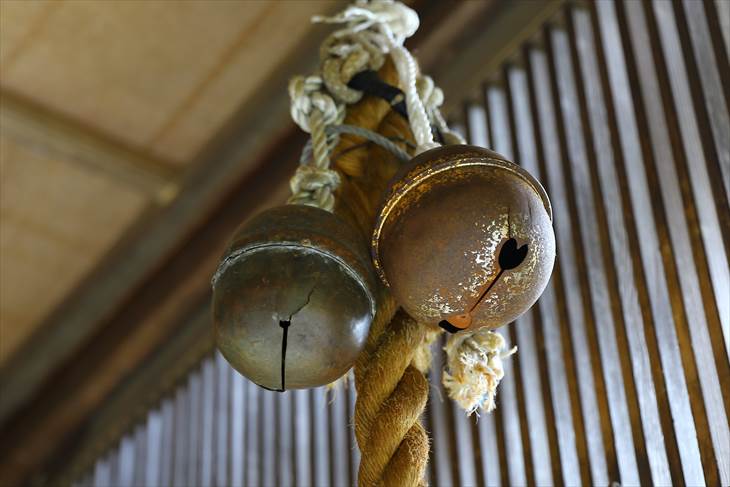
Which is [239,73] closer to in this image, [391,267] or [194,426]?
[194,426]

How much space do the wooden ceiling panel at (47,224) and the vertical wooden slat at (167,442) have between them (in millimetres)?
415

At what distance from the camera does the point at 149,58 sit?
2178 millimetres

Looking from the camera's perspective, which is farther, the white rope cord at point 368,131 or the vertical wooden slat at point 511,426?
the vertical wooden slat at point 511,426

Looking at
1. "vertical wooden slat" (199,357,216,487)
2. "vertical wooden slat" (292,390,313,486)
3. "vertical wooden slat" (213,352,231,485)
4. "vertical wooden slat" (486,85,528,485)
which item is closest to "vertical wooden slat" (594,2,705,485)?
"vertical wooden slat" (486,85,528,485)

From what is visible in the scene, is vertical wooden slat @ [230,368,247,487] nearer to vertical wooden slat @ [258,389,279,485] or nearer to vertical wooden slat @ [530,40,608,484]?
vertical wooden slat @ [258,389,279,485]

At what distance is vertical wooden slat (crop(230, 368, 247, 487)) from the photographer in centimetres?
234

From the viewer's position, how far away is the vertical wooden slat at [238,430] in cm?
234

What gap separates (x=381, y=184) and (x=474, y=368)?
10.4 inches

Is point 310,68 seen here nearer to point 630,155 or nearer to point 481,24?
point 481,24

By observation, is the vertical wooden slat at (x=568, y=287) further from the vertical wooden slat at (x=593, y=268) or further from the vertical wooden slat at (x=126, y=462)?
the vertical wooden slat at (x=126, y=462)

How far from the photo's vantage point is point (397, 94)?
1253 mm

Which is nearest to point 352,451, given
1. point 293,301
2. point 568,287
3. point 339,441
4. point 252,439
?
point 339,441

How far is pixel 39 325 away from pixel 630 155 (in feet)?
6.00

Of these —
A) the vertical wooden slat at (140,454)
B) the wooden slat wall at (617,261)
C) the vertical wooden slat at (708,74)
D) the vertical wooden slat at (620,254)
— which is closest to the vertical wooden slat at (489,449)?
the wooden slat wall at (617,261)
